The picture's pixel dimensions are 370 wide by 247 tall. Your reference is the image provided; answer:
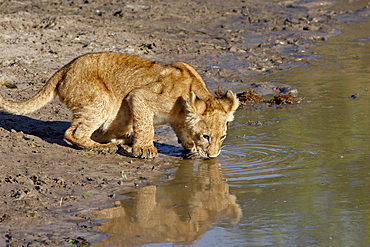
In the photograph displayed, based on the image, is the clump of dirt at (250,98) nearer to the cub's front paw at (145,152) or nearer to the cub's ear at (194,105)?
the cub's ear at (194,105)

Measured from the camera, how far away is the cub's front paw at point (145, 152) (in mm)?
7805

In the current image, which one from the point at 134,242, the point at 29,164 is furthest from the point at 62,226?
the point at 29,164

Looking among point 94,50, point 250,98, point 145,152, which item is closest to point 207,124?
point 145,152

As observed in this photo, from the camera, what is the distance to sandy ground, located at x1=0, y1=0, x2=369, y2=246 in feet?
19.2

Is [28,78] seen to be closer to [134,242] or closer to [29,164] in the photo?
[29,164]

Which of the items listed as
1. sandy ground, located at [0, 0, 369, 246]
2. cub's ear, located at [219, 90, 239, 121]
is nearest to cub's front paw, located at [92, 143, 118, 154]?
sandy ground, located at [0, 0, 369, 246]

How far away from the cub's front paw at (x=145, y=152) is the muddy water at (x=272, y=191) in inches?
16.4

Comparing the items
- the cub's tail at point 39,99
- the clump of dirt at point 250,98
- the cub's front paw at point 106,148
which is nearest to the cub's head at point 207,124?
the cub's front paw at point 106,148

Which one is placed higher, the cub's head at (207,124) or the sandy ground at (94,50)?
the cub's head at (207,124)

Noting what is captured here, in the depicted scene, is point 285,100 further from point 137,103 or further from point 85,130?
point 85,130

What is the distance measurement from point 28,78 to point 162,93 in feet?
15.8

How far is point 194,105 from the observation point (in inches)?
296

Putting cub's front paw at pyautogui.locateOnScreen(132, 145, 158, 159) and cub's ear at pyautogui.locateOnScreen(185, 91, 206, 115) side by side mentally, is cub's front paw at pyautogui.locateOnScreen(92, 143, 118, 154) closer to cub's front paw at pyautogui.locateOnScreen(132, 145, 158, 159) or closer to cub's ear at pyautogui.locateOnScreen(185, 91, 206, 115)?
cub's front paw at pyautogui.locateOnScreen(132, 145, 158, 159)

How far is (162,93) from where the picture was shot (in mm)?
7734
